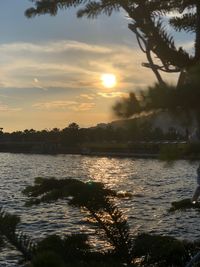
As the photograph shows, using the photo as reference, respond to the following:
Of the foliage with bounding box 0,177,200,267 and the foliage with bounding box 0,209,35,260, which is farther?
the foliage with bounding box 0,177,200,267

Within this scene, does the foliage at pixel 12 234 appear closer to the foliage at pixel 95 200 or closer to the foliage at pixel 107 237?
the foliage at pixel 107 237

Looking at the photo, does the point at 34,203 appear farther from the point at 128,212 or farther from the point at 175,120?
the point at 128,212

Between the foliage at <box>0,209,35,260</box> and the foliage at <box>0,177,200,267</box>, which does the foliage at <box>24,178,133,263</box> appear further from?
the foliage at <box>0,209,35,260</box>

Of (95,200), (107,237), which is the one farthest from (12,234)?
(107,237)

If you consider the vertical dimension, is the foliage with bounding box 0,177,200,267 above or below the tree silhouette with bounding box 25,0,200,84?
below

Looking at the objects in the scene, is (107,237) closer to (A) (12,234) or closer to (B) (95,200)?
(B) (95,200)

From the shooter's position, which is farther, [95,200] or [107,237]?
[107,237]

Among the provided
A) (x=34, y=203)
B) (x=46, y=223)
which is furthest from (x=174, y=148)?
(x=46, y=223)

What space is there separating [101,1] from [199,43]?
1.62 m

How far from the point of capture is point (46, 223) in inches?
1567

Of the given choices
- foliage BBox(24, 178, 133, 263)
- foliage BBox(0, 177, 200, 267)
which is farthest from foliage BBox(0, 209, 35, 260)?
foliage BBox(24, 178, 133, 263)

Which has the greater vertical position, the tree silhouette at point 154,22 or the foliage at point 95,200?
the tree silhouette at point 154,22

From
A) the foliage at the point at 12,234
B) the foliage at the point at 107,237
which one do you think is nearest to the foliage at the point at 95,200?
the foliage at the point at 107,237

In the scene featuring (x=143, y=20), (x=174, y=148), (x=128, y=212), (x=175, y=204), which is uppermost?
(x=143, y=20)
